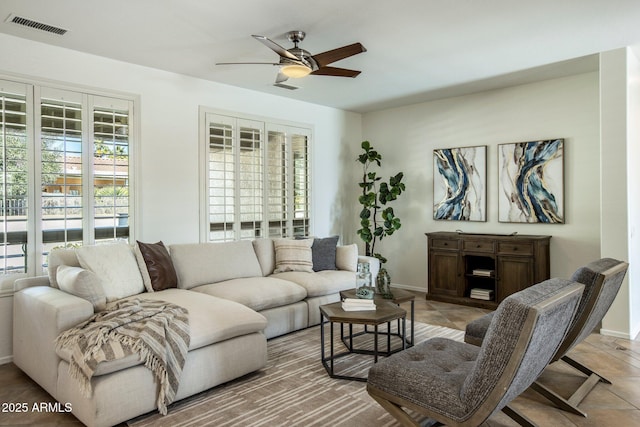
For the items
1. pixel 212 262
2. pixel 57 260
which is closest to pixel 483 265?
pixel 212 262

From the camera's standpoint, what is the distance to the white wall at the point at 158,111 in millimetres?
3689

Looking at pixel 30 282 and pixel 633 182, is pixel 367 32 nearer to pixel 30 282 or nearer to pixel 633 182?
pixel 633 182

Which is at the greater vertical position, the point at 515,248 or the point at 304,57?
the point at 304,57

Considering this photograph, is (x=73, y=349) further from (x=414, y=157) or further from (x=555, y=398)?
(x=414, y=157)

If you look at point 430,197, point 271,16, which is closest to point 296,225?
point 430,197

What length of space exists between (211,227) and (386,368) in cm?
332

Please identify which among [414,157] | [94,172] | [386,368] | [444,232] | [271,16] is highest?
[271,16]

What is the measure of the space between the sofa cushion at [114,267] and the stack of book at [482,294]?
3.83 metres

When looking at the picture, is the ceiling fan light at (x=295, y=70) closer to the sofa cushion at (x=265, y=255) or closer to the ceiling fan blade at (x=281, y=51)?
the ceiling fan blade at (x=281, y=51)

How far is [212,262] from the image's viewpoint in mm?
4266

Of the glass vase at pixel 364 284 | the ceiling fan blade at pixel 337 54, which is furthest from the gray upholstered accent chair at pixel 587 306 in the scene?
the ceiling fan blade at pixel 337 54

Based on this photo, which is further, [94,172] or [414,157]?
[414,157]

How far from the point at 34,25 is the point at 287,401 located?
3.47 metres

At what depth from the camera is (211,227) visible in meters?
4.99
